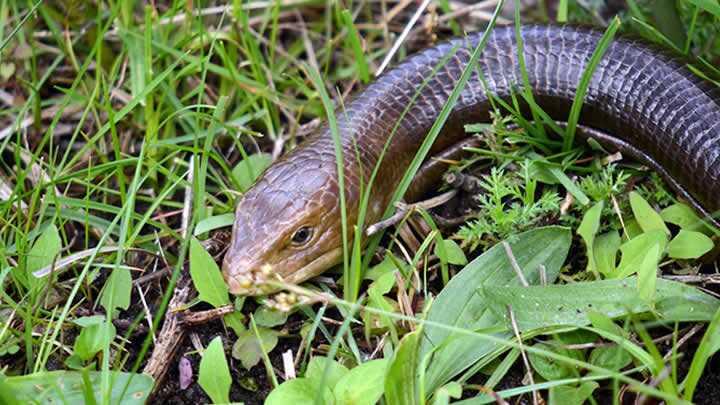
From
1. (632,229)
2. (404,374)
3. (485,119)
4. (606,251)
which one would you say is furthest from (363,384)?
(485,119)

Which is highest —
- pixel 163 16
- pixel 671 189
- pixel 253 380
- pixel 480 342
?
pixel 163 16

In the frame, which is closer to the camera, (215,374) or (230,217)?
(215,374)

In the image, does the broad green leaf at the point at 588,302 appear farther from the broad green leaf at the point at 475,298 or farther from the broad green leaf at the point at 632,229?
the broad green leaf at the point at 632,229

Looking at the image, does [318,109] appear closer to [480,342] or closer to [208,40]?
[208,40]

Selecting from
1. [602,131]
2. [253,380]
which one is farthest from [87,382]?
[602,131]

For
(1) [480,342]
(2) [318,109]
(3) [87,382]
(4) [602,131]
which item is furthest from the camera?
(2) [318,109]

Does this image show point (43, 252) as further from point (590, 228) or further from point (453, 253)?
point (590, 228)

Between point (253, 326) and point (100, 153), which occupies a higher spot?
point (100, 153)

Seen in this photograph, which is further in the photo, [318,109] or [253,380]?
[318,109]
